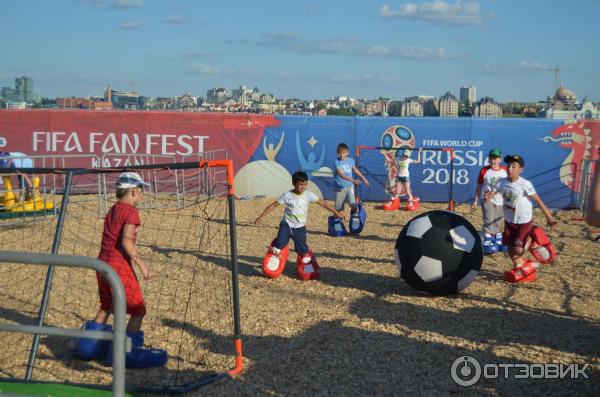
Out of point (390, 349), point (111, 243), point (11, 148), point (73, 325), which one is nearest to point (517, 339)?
point (390, 349)

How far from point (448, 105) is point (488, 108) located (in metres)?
2.01

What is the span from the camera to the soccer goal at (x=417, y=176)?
787 inches

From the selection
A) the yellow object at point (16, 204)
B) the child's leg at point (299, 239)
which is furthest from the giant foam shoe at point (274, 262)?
the yellow object at point (16, 204)

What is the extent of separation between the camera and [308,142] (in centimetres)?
2058

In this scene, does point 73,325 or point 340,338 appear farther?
point 73,325

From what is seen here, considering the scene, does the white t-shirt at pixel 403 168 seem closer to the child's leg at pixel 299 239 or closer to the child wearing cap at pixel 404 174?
the child wearing cap at pixel 404 174

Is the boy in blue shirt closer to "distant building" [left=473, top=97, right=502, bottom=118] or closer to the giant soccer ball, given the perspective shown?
the giant soccer ball

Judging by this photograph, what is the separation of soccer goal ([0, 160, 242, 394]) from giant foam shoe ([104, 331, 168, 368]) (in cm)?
7

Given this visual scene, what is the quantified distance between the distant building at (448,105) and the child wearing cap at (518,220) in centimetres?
2365

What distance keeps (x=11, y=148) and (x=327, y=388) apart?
1807 cm

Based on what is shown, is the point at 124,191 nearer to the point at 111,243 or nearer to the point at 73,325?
the point at 111,243

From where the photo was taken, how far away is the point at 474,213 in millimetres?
18109

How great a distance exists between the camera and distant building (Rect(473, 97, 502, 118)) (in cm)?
3178

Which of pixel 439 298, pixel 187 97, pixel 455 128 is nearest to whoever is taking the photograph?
pixel 439 298
